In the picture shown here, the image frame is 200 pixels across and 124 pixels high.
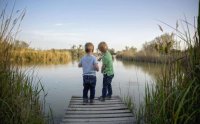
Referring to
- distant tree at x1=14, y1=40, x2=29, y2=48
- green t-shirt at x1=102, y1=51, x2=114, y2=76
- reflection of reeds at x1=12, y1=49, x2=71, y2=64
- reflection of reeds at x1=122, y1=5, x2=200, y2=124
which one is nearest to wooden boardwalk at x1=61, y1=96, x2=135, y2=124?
green t-shirt at x1=102, y1=51, x2=114, y2=76

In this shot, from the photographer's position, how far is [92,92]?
554 centimetres

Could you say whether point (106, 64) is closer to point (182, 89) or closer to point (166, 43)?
point (166, 43)

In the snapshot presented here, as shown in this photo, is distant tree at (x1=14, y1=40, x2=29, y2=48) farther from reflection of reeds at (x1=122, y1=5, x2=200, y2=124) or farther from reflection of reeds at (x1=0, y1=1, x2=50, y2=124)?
reflection of reeds at (x1=122, y1=5, x2=200, y2=124)

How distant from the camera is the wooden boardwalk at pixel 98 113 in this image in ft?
13.0

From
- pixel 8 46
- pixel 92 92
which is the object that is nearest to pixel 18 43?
pixel 8 46

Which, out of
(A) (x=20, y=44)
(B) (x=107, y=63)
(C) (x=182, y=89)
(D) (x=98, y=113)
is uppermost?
(A) (x=20, y=44)

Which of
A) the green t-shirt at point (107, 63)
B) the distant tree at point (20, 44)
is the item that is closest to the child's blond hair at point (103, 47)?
the green t-shirt at point (107, 63)

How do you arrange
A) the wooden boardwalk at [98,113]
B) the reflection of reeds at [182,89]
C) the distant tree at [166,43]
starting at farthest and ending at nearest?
the wooden boardwalk at [98,113] < the distant tree at [166,43] < the reflection of reeds at [182,89]

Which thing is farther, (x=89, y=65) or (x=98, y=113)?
(x=89, y=65)

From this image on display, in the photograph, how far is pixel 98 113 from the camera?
4477mm

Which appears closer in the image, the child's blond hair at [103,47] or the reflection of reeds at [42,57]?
the child's blond hair at [103,47]

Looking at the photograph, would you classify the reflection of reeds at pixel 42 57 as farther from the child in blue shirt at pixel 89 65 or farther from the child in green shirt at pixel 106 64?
the child in blue shirt at pixel 89 65

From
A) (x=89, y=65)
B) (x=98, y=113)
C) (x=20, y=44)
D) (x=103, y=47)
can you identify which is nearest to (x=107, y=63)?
(x=103, y=47)

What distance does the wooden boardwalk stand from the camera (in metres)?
3.96
